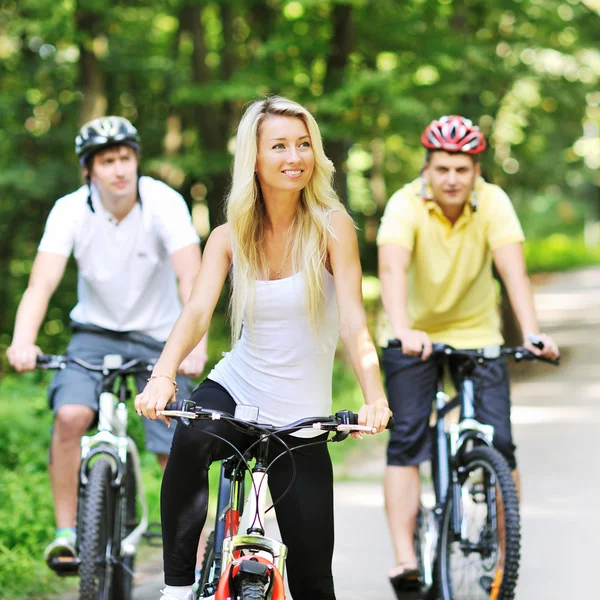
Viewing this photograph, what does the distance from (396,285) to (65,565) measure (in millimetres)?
1868

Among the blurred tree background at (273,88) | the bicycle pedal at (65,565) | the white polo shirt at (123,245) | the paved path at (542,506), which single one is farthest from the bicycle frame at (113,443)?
the blurred tree background at (273,88)

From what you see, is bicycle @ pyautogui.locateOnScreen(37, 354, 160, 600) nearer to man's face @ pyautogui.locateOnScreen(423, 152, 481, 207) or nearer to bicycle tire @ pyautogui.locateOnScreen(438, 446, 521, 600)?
bicycle tire @ pyautogui.locateOnScreen(438, 446, 521, 600)

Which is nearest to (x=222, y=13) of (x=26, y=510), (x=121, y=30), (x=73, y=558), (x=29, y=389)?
(x=121, y=30)

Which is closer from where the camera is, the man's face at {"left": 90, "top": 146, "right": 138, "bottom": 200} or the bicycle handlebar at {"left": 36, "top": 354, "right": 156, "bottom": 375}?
the bicycle handlebar at {"left": 36, "top": 354, "right": 156, "bottom": 375}

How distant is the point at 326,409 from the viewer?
3.87 meters

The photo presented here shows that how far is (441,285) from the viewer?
17.5 feet

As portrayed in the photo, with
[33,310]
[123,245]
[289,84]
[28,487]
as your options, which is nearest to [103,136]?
[123,245]

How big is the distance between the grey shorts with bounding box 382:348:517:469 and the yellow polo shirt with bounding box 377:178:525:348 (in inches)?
7.3

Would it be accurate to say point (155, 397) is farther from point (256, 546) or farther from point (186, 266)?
point (186, 266)

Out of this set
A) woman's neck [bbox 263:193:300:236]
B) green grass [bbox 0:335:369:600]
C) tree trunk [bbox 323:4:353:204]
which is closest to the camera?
woman's neck [bbox 263:193:300:236]

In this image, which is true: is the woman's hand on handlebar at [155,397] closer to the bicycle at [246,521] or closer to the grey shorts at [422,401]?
the bicycle at [246,521]

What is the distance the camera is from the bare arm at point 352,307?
11.7 ft

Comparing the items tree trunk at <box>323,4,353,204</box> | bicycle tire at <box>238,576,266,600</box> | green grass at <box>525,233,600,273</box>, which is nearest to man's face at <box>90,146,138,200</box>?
bicycle tire at <box>238,576,266,600</box>

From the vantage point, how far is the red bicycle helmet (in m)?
5.13
